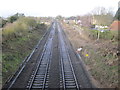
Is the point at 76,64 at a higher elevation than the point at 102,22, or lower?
lower

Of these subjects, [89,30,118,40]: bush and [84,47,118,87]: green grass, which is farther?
[89,30,118,40]: bush

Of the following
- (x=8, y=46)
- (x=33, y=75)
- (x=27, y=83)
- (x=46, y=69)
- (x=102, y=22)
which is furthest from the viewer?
(x=102, y=22)

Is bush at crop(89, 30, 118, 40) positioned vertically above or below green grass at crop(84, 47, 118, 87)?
above

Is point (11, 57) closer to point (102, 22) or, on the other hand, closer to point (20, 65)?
point (20, 65)

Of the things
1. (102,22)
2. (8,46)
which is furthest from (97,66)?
(102,22)

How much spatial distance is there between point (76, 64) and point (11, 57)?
21.0 ft

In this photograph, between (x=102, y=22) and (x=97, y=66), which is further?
(x=102, y=22)

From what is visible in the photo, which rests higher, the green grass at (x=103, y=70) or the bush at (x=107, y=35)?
the bush at (x=107, y=35)

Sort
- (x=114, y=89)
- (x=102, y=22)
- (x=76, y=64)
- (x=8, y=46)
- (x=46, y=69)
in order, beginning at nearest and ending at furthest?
(x=114, y=89) → (x=46, y=69) → (x=76, y=64) → (x=8, y=46) → (x=102, y=22)

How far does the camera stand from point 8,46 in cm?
1767

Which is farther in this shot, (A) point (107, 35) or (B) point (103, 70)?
(A) point (107, 35)

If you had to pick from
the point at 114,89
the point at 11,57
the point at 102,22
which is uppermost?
the point at 102,22

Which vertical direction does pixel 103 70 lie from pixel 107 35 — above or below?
below

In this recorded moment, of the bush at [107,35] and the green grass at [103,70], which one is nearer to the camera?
the green grass at [103,70]
